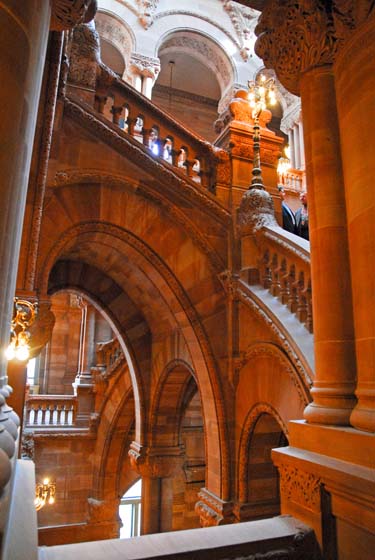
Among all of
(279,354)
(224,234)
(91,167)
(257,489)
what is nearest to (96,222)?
(91,167)

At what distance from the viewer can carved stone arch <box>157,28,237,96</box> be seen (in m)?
14.8

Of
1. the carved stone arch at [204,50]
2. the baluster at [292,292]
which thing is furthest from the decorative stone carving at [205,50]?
the baluster at [292,292]

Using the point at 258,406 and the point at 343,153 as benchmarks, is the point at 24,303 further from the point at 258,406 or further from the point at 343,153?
the point at 258,406

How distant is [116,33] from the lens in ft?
46.6

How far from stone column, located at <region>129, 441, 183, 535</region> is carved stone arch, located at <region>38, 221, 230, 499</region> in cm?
204

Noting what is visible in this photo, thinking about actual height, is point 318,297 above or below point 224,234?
below

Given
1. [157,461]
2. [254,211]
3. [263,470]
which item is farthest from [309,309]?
[157,461]

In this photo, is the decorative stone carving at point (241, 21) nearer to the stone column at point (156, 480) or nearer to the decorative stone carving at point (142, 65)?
the decorative stone carving at point (142, 65)

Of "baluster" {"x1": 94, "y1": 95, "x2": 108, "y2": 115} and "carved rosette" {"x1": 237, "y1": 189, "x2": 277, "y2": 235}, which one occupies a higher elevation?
"baluster" {"x1": 94, "y1": 95, "x2": 108, "y2": 115}

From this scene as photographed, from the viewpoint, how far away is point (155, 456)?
26.0ft

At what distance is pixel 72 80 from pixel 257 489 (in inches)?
221

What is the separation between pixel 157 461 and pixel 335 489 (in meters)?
6.26

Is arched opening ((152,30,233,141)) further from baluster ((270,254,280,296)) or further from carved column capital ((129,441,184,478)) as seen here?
carved column capital ((129,441,184,478))

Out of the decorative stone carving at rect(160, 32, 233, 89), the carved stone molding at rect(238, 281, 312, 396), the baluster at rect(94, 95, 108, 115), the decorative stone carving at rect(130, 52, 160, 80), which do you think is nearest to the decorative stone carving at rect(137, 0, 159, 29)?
the decorative stone carving at rect(160, 32, 233, 89)
